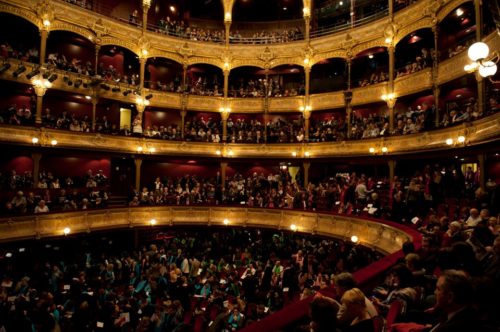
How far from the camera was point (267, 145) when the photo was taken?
77.6 ft

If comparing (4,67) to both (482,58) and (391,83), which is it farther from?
(391,83)

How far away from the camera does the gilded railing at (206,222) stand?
1227 centimetres

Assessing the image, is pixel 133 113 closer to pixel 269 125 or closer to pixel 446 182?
pixel 269 125

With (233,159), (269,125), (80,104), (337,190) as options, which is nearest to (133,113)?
(80,104)

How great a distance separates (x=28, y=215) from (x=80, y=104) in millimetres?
9645

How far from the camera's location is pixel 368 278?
13.8ft

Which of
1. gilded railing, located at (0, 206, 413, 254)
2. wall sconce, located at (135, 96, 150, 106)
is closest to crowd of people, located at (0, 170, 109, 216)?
gilded railing, located at (0, 206, 413, 254)

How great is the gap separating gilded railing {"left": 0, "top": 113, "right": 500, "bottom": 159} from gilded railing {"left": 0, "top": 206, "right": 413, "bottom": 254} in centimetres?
403

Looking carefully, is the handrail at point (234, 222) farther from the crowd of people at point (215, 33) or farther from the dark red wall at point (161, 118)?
the crowd of people at point (215, 33)

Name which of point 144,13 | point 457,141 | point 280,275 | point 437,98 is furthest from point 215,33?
point 280,275

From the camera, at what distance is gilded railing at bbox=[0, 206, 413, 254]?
12266mm

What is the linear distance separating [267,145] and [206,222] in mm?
6754

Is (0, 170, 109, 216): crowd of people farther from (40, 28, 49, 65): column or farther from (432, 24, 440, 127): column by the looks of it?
(432, 24, 440, 127): column

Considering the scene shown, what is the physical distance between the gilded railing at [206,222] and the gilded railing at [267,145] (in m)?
4.03
